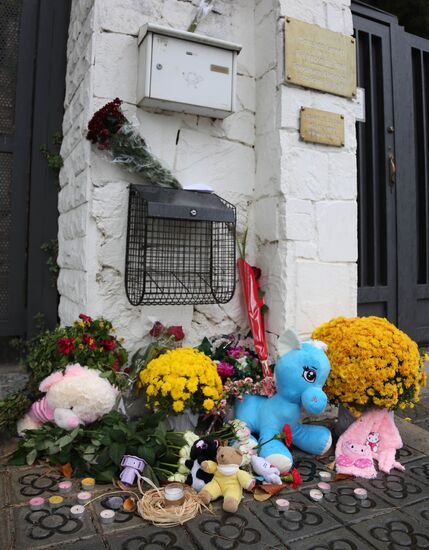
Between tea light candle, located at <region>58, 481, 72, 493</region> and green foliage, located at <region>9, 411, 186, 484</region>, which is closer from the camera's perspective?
tea light candle, located at <region>58, 481, 72, 493</region>

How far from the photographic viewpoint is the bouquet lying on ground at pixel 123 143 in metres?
2.18

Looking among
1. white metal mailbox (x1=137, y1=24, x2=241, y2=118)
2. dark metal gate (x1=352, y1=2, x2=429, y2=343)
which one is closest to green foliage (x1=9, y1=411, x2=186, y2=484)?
white metal mailbox (x1=137, y1=24, x2=241, y2=118)

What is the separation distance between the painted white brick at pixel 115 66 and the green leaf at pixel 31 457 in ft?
5.88

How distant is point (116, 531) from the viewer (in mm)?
1426

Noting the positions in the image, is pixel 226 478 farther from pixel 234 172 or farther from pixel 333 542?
pixel 234 172

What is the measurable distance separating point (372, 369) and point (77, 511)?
1.39 m

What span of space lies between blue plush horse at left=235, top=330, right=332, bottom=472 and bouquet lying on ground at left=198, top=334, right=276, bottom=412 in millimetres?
61

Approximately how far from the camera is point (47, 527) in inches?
56.2

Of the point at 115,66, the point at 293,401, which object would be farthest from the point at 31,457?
the point at 115,66

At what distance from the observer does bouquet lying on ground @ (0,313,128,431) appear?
205cm

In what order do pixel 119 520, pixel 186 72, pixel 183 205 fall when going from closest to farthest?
pixel 119 520 < pixel 183 205 < pixel 186 72

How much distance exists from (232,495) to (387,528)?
55cm

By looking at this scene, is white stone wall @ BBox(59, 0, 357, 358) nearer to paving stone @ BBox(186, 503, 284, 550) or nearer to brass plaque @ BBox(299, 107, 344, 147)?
brass plaque @ BBox(299, 107, 344, 147)

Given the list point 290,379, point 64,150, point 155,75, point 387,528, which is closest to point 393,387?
point 290,379
